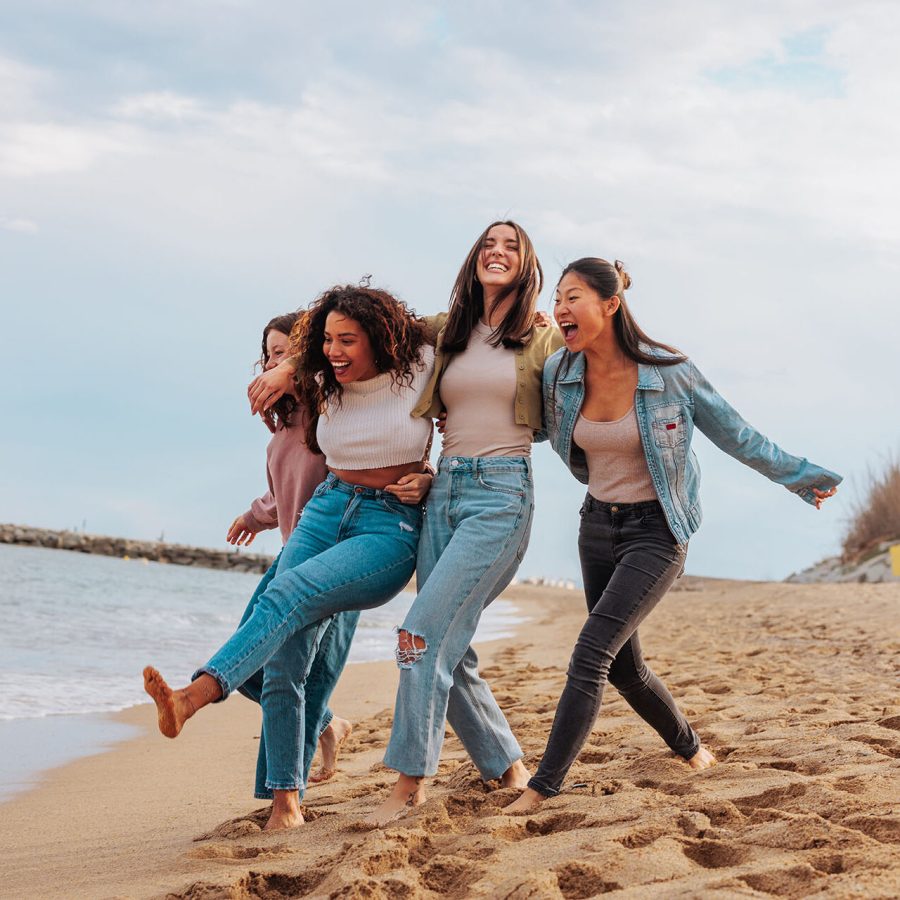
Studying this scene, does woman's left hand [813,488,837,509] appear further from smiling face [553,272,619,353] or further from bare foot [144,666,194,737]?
bare foot [144,666,194,737]

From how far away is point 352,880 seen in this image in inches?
101

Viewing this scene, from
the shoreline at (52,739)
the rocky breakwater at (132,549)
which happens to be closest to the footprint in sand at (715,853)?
the shoreline at (52,739)

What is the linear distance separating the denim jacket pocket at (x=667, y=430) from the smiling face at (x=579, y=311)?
0.34 meters

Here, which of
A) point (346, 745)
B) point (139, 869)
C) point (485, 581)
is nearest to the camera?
point (139, 869)

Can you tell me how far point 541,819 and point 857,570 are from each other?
20260 mm

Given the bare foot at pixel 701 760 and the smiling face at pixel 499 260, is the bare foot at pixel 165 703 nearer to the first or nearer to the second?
the smiling face at pixel 499 260

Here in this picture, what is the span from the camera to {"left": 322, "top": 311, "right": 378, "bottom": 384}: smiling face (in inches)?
134

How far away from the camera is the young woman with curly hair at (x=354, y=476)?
3352 mm

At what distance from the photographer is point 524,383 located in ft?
11.3

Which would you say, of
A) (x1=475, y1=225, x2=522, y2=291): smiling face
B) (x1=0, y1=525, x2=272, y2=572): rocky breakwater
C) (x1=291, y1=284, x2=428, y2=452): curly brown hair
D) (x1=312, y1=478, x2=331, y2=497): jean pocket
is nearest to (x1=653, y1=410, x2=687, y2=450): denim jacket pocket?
(x1=475, y1=225, x2=522, y2=291): smiling face

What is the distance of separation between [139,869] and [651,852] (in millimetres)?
1546

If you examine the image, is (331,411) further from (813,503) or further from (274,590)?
(813,503)

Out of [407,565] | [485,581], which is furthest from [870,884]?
[407,565]

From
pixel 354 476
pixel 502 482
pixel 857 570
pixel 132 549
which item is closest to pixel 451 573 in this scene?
pixel 502 482
